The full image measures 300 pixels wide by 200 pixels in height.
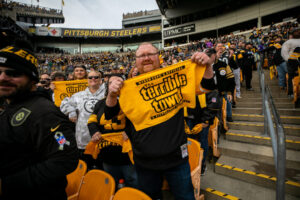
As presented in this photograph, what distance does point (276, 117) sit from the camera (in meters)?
1.88

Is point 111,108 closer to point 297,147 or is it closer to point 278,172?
point 278,172

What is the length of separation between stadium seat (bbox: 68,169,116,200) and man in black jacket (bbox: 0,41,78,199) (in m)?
0.63

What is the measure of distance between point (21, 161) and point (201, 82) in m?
1.59

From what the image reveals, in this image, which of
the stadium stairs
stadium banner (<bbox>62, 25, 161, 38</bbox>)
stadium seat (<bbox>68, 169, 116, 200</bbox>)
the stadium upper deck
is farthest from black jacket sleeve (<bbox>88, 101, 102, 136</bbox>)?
stadium banner (<bbox>62, 25, 161, 38</bbox>)

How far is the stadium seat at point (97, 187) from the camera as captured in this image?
173 cm

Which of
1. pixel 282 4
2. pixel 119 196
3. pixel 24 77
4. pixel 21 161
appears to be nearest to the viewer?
pixel 21 161

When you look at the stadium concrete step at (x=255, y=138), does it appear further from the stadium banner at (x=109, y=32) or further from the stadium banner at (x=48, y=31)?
the stadium banner at (x=48, y=31)

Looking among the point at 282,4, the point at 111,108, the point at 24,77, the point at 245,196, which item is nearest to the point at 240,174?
the point at 245,196

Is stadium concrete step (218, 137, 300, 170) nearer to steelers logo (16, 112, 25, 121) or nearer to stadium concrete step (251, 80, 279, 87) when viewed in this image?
steelers logo (16, 112, 25, 121)

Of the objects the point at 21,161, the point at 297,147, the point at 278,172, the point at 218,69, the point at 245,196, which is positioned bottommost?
the point at 245,196

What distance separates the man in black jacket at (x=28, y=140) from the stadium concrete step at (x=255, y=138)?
379cm

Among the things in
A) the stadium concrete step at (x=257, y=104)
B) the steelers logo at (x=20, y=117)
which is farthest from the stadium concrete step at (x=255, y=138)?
the steelers logo at (x=20, y=117)

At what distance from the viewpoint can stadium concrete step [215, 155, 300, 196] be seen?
241 centimetres

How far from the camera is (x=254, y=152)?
323cm
